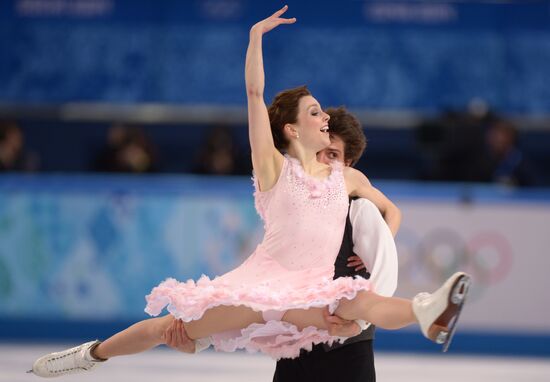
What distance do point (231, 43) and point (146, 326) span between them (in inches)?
224

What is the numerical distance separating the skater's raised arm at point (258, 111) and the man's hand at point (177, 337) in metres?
0.65

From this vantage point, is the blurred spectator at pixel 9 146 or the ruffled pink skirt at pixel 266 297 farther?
the blurred spectator at pixel 9 146

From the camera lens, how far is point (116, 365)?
6695mm

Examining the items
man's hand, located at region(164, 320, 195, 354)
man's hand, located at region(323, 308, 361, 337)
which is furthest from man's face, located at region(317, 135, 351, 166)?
man's hand, located at region(164, 320, 195, 354)

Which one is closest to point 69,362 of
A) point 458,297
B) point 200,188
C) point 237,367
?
point 458,297

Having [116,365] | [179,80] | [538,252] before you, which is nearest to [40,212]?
[116,365]

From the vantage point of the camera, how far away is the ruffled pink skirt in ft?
13.0

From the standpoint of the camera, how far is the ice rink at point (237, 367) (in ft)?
20.3

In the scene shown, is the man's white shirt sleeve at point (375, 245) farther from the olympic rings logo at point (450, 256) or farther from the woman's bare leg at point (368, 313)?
the olympic rings logo at point (450, 256)

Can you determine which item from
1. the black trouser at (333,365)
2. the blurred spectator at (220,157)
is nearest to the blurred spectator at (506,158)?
the blurred spectator at (220,157)

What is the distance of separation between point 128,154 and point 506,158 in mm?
2920

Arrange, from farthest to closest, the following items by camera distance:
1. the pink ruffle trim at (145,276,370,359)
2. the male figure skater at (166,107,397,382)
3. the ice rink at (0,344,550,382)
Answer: the ice rink at (0,344,550,382)
the male figure skater at (166,107,397,382)
the pink ruffle trim at (145,276,370,359)

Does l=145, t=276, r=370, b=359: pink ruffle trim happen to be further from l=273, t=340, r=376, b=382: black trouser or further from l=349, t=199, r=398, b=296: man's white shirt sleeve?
l=349, t=199, r=398, b=296: man's white shirt sleeve

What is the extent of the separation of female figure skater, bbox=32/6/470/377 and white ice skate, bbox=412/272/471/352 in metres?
0.01
